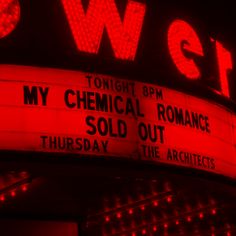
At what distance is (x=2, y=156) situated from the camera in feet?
25.6

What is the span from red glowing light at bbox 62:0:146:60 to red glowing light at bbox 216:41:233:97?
2221mm

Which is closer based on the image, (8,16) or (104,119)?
(8,16)

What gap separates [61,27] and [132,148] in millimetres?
1787

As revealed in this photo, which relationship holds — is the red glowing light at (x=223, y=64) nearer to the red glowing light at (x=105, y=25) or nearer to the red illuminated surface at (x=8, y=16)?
the red glowing light at (x=105, y=25)

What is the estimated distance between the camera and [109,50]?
9.19 meters

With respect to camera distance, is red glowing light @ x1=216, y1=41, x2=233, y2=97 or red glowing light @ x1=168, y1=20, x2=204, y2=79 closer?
red glowing light @ x1=168, y1=20, x2=204, y2=79

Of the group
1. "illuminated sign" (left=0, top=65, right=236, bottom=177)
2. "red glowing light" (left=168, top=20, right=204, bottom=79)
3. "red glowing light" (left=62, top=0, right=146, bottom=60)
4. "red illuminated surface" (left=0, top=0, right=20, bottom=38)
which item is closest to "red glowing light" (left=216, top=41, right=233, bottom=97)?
"red glowing light" (left=168, top=20, right=204, bottom=79)

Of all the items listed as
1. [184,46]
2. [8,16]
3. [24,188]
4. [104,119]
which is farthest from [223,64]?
[8,16]

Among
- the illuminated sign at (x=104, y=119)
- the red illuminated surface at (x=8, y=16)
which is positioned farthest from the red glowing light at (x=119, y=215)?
the red illuminated surface at (x=8, y=16)

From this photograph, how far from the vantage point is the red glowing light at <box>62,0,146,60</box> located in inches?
351

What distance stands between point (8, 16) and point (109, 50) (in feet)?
4.85

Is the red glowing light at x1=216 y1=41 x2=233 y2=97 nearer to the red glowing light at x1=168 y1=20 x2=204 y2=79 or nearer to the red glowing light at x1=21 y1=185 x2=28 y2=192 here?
the red glowing light at x1=168 y1=20 x2=204 y2=79

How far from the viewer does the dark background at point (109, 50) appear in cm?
838

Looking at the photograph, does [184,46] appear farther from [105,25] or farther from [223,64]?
[105,25]
